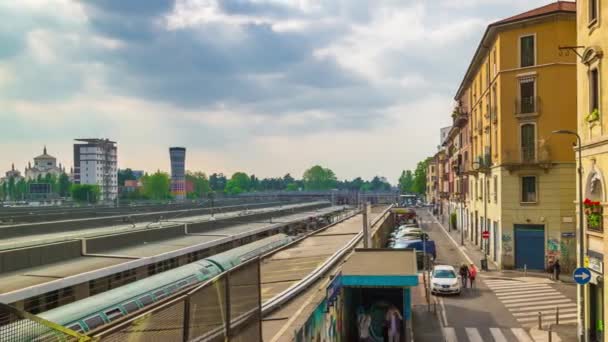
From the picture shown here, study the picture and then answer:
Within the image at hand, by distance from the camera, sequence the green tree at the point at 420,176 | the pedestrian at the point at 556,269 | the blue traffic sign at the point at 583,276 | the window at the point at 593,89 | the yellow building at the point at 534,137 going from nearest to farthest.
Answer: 1. the blue traffic sign at the point at 583,276
2. the window at the point at 593,89
3. the pedestrian at the point at 556,269
4. the yellow building at the point at 534,137
5. the green tree at the point at 420,176

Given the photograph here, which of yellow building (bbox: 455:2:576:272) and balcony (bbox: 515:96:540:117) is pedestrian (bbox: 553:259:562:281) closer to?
yellow building (bbox: 455:2:576:272)

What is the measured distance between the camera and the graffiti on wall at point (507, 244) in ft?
117

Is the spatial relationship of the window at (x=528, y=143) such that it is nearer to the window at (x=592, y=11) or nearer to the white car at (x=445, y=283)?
the white car at (x=445, y=283)

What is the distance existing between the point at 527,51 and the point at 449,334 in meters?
23.9

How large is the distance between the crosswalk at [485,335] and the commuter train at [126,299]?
35.3ft

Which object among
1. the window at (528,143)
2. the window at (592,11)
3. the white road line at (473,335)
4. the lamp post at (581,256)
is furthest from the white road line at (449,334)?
the window at (528,143)

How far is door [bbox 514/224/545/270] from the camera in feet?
114

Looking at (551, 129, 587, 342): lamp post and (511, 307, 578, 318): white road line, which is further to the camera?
(511, 307, 578, 318): white road line

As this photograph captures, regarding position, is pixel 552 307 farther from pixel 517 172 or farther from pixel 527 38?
pixel 527 38

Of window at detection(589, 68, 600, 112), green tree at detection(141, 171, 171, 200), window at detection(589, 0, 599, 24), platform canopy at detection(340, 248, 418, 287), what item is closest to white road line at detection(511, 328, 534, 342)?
platform canopy at detection(340, 248, 418, 287)

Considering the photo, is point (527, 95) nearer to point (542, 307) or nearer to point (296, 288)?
point (542, 307)

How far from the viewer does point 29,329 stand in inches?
176

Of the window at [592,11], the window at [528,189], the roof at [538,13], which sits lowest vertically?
the window at [528,189]

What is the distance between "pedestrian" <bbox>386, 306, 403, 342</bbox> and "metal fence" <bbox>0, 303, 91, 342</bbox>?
12.9 meters
